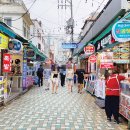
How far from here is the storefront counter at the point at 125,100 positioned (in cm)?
926

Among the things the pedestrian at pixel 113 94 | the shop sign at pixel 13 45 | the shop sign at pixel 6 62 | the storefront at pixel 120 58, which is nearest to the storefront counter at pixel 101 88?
the storefront at pixel 120 58

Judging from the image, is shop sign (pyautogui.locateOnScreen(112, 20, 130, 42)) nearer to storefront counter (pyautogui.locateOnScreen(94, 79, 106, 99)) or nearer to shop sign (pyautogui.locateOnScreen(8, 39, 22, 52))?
storefront counter (pyautogui.locateOnScreen(94, 79, 106, 99))

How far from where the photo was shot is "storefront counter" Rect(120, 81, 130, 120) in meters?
9.26

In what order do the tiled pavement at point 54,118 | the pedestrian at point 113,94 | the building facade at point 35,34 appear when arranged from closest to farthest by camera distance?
the tiled pavement at point 54,118 → the pedestrian at point 113,94 → the building facade at point 35,34

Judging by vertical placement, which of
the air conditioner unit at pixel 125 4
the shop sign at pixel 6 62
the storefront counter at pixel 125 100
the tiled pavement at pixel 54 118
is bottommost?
the tiled pavement at pixel 54 118

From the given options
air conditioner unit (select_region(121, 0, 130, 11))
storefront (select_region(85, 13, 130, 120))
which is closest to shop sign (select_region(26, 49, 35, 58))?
storefront (select_region(85, 13, 130, 120))

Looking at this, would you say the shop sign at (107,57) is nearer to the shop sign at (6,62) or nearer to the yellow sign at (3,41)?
the shop sign at (6,62)

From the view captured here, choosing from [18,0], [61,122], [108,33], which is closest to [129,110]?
[61,122]

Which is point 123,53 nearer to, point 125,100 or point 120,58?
point 120,58

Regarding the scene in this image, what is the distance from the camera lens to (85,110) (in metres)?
12.4

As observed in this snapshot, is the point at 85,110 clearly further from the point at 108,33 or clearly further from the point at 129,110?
the point at 108,33

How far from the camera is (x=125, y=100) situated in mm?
9523

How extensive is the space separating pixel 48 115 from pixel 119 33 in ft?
12.8

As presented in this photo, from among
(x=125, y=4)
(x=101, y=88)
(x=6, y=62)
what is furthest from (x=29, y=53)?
(x=125, y=4)
